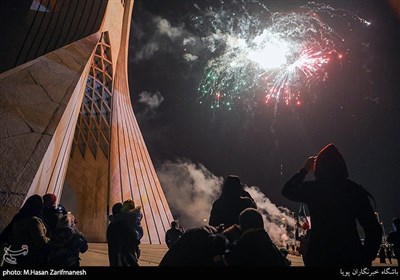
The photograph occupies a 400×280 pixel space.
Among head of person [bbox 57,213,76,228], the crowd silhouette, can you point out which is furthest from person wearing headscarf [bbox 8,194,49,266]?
head of person [bbox 57,213,76,228]

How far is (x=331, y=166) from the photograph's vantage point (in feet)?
6.05

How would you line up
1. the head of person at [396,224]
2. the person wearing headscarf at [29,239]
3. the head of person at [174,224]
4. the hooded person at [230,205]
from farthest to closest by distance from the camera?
the head of person at [174,224]
the head of person at [396,224]
the hooded person at [230,205]
the person wearing headscarf at [29,239]

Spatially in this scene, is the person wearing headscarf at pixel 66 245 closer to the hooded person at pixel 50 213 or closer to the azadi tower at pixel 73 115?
the hooded person at pixel 50 213

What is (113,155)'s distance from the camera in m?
14.1

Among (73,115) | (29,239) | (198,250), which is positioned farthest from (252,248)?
(73,115)

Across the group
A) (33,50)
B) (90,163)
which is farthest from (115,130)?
(33,50)

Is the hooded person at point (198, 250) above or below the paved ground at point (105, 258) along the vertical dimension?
above

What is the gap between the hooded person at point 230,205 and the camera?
2.52m

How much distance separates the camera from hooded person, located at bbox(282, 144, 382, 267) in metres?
1.66

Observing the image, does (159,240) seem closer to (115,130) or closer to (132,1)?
(115,130)

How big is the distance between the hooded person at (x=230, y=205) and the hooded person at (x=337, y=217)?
2.41ft

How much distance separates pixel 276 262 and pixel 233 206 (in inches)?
36.5

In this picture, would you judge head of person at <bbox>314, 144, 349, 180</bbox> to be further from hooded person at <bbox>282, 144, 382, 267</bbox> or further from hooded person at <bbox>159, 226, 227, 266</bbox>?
hooded person at <bbox>159, 226, 227, 266</bbox>

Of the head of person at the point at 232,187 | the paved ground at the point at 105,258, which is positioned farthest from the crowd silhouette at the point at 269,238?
the paved ground at the point at 105,258
